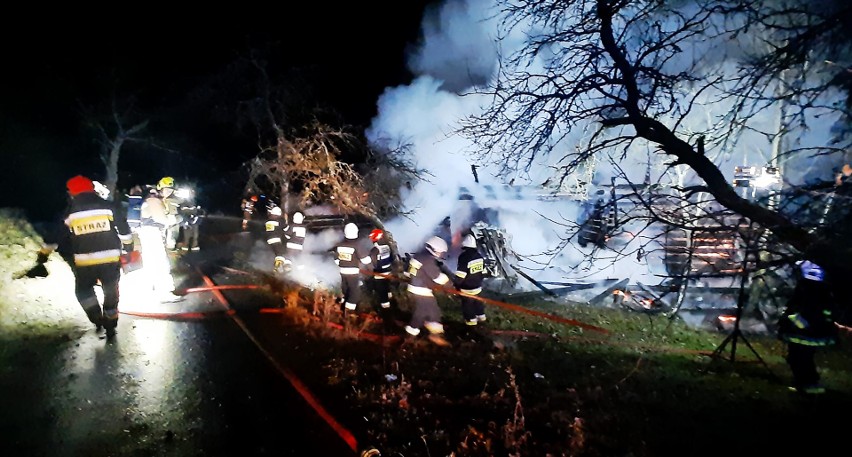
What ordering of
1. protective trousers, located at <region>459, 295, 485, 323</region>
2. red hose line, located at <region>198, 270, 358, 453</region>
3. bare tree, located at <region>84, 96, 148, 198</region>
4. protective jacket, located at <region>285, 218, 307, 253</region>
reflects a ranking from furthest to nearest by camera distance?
bare tree, located at <region>84, 96, 148, 198</region> < protective jacket, located at <region>285, 218, 307, 253</region> < protective trousers, located at <region>459, 295, 485, 323</region> < red hose line, located at <region>198, 270, 358, 453</region>

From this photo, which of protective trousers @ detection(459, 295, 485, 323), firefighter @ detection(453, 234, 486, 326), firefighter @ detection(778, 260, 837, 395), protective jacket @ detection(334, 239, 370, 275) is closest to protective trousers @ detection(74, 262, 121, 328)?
protective jacket @ detection(334, 239, 370, 275)

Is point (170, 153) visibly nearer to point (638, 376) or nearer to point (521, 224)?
point (521, 224)

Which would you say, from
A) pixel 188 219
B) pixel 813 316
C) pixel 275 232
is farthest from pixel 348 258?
pixel 188 219

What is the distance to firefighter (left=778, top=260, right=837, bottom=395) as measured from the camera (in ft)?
19.1

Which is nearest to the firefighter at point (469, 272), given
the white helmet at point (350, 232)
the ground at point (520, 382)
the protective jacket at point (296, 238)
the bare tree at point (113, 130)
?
the ground at point (520, 382)

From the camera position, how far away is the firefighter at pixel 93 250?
249 inches

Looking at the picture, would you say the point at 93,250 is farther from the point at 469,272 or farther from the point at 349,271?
the point at 469,272

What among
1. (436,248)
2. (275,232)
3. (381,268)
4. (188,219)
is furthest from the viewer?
(188,219)

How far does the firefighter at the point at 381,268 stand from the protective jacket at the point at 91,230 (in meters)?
4.02

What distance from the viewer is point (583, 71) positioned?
221 inches

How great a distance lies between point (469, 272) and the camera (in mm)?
7773

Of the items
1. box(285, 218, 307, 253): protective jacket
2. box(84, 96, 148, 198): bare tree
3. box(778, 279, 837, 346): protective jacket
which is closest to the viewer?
box(778, 279, 837, 346): protective jacket

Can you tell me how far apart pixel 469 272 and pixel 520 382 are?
2.11m

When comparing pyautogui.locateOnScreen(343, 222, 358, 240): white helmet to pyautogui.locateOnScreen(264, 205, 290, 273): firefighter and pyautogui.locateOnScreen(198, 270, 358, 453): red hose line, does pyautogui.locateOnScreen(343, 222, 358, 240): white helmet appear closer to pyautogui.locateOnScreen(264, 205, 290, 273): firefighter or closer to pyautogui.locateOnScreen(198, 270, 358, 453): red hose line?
pyautogui.locateOnScreen(198, 270, 358, 453): red hose line
